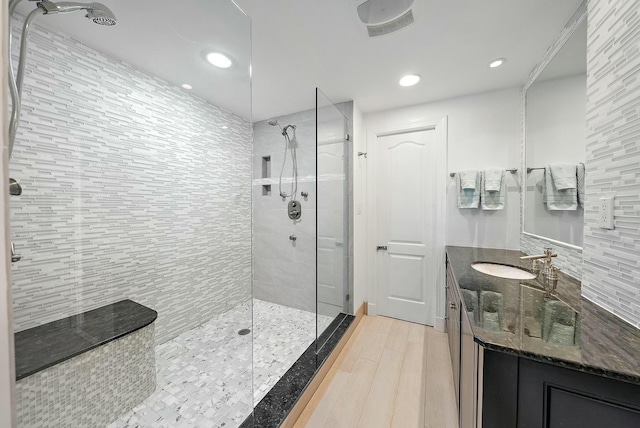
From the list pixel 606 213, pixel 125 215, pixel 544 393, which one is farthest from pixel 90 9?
pixel 606 213

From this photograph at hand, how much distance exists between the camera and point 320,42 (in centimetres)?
145

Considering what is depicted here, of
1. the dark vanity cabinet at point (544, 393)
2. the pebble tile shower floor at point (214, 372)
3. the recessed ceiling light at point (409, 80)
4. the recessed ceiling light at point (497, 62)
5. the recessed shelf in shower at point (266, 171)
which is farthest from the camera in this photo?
the recessed shelf in shower at point (266, 171)

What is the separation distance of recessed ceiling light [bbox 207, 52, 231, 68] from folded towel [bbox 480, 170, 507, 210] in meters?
2.35

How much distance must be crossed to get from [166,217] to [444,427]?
222 centimetres

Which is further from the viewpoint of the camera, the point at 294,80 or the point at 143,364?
the point at 294,80

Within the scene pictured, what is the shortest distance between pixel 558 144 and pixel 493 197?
0.62 meters

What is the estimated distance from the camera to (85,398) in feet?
3.48

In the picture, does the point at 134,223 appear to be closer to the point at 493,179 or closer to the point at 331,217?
the point at 331,217

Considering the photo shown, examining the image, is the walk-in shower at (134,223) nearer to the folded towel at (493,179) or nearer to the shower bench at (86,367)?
the shower bench at (86,367)

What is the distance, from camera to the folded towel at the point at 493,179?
6.46ft

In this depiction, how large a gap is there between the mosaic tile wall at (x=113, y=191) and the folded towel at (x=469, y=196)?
7.15ft

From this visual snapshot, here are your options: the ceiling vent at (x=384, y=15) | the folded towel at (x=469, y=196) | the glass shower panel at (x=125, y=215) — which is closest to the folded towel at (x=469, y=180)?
the folded towel at (x=469, y=196)

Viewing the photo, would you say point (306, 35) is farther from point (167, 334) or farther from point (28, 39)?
point (167, 334)

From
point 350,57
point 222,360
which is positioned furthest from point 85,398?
point 350,57
